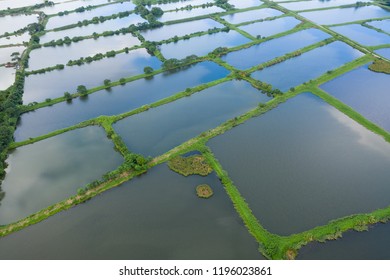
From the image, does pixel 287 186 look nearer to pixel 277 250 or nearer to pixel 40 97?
pixel 277 250

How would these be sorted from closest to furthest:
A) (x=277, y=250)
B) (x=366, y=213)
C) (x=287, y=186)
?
1. (x=277, y=250)
2. (x=366, y=213)
3. (x=287, y=186)

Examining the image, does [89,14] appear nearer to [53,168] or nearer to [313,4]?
[53,168]

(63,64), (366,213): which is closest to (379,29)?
(366,213)

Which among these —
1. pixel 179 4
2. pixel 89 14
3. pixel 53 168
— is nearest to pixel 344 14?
pixel 179 4

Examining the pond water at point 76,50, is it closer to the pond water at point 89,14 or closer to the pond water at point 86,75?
the pond water at point 86,75

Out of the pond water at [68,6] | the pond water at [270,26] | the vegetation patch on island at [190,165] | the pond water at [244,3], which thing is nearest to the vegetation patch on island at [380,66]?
the pond water at [270,26]

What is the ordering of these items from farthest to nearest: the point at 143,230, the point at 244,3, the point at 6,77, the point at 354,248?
the point at 244,3, the point at 6,77, the point at 143,230, the point at 354,248

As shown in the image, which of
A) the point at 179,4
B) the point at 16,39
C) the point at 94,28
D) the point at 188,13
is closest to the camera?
the point at 16,39
